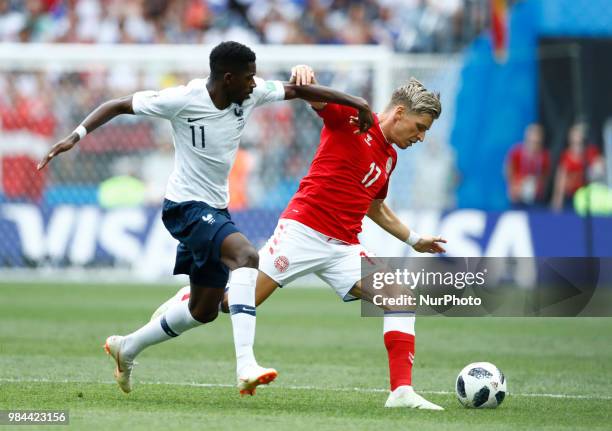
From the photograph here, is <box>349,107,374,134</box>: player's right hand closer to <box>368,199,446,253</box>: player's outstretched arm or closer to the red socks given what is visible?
<box>368,199,446,253</box>: player's outstretched arm

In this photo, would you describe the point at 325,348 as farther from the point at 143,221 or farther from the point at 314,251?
the point at 143,221

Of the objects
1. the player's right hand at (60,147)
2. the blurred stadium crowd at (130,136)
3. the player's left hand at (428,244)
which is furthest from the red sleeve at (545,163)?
→ the player's right hand at (60,147)

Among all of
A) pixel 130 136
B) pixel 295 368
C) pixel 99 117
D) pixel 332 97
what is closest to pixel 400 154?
pixel 130 136

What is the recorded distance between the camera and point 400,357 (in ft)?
24.5

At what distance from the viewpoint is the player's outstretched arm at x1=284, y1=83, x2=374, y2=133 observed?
747cm

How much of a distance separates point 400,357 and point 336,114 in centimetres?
160

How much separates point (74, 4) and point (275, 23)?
3968mm

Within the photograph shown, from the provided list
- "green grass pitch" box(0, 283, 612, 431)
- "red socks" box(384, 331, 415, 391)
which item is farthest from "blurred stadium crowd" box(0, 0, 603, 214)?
"red socks" box(384, 331, 415, 391)

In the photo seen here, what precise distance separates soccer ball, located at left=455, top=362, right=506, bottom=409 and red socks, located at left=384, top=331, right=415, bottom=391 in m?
0.38

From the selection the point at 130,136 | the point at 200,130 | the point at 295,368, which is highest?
the point at 200,130

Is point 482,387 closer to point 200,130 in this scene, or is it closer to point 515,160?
point 200,130

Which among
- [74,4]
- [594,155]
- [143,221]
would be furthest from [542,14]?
[74,4]

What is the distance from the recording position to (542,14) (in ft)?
64.4

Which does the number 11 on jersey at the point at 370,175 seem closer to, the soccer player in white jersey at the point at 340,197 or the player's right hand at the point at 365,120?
the soccer player in white jersey at the point at 340,197
